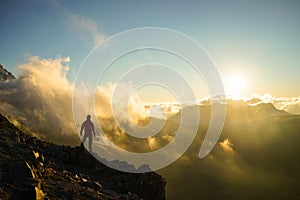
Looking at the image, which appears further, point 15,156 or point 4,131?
point 4,131

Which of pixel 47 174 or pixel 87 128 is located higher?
pixel 87 128

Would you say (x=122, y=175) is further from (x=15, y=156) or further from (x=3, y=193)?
(x=3, y=193)

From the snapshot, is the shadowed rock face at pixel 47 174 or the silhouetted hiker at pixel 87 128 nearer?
the shadowed rock face at pixel 47 174

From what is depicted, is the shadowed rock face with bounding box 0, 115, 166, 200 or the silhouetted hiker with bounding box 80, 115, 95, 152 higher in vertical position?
the silhouetted hiker with bounding box 80, 115, 95, 152

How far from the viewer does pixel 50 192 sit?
620 inches

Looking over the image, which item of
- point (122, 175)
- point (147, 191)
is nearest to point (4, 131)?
point (122, 175)

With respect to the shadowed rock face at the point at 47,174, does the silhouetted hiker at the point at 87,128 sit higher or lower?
higher

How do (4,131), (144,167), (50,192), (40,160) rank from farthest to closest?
1. (144,167)
2. (4,131)
3. (40,160)
4. (50,192)

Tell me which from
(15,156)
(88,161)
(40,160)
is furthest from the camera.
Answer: (88,161)

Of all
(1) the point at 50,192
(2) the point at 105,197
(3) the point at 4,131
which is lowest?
(1) the point at 50,192

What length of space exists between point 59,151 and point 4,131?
7.20 meters

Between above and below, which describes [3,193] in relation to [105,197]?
below

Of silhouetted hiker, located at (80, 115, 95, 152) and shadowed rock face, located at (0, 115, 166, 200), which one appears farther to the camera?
silhouetted hiker, located at (80, 115, 95, 152)

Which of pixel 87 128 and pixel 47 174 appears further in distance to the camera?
pixel 87 128
